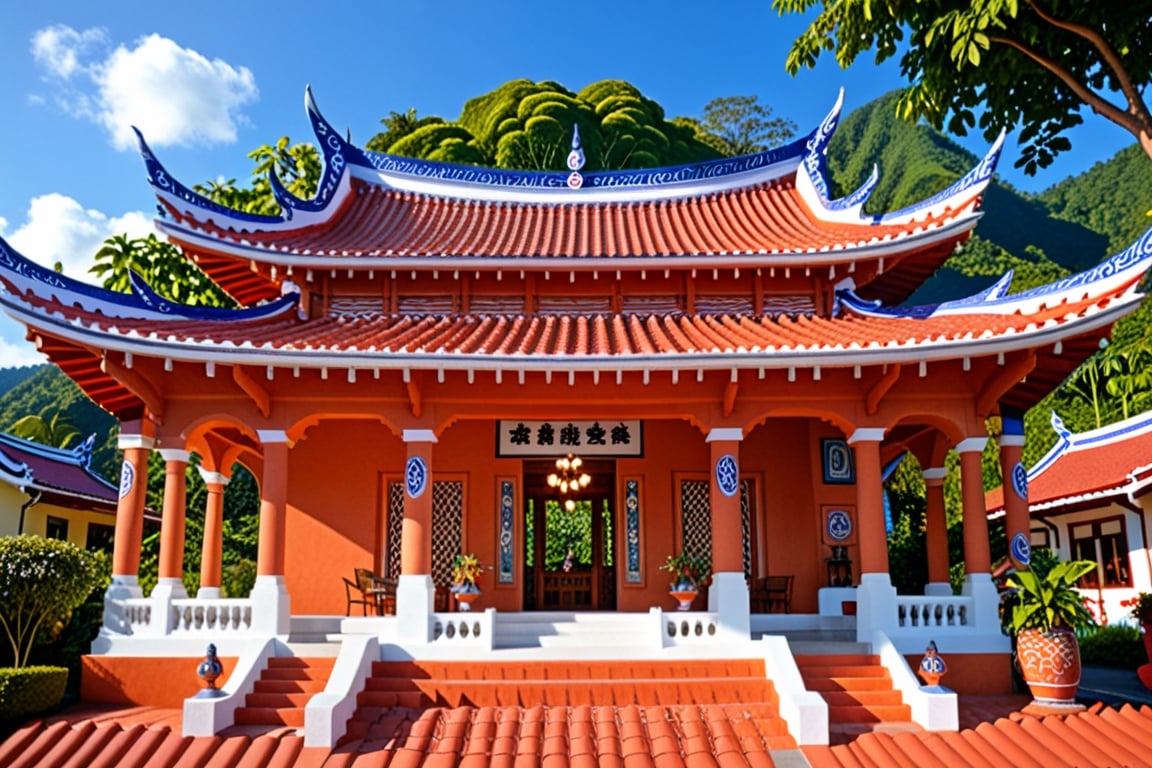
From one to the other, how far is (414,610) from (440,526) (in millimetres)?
3178

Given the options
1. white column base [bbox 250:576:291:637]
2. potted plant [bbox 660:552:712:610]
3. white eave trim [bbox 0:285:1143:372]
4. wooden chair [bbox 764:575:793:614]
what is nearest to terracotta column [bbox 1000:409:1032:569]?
white eave trim [bbox 0:285:1143:372]

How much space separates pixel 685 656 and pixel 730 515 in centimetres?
185

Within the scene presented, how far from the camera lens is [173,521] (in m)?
11.9

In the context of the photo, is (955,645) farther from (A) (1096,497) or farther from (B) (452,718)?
(A) (1096,497)

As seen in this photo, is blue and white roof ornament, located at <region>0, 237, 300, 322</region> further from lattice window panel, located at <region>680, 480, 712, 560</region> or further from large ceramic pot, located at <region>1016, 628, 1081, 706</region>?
large ceramic pot, located at <region>1016, 628, 1081, 706</region>

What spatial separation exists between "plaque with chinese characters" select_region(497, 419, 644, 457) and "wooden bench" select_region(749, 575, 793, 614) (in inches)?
105

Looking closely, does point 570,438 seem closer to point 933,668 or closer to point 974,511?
point 974,511

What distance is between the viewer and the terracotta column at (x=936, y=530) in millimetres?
13531

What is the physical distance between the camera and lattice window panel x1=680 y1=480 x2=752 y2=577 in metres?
13.7

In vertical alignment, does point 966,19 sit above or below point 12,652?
above

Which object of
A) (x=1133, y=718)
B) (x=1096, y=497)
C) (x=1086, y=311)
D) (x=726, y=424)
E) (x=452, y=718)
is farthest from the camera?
(x=1096, y=497)

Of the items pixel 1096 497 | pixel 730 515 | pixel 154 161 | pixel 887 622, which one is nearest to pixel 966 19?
pixel 730 515

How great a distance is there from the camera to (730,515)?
441 inches

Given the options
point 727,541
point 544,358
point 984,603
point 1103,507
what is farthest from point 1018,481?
point 1103,507
